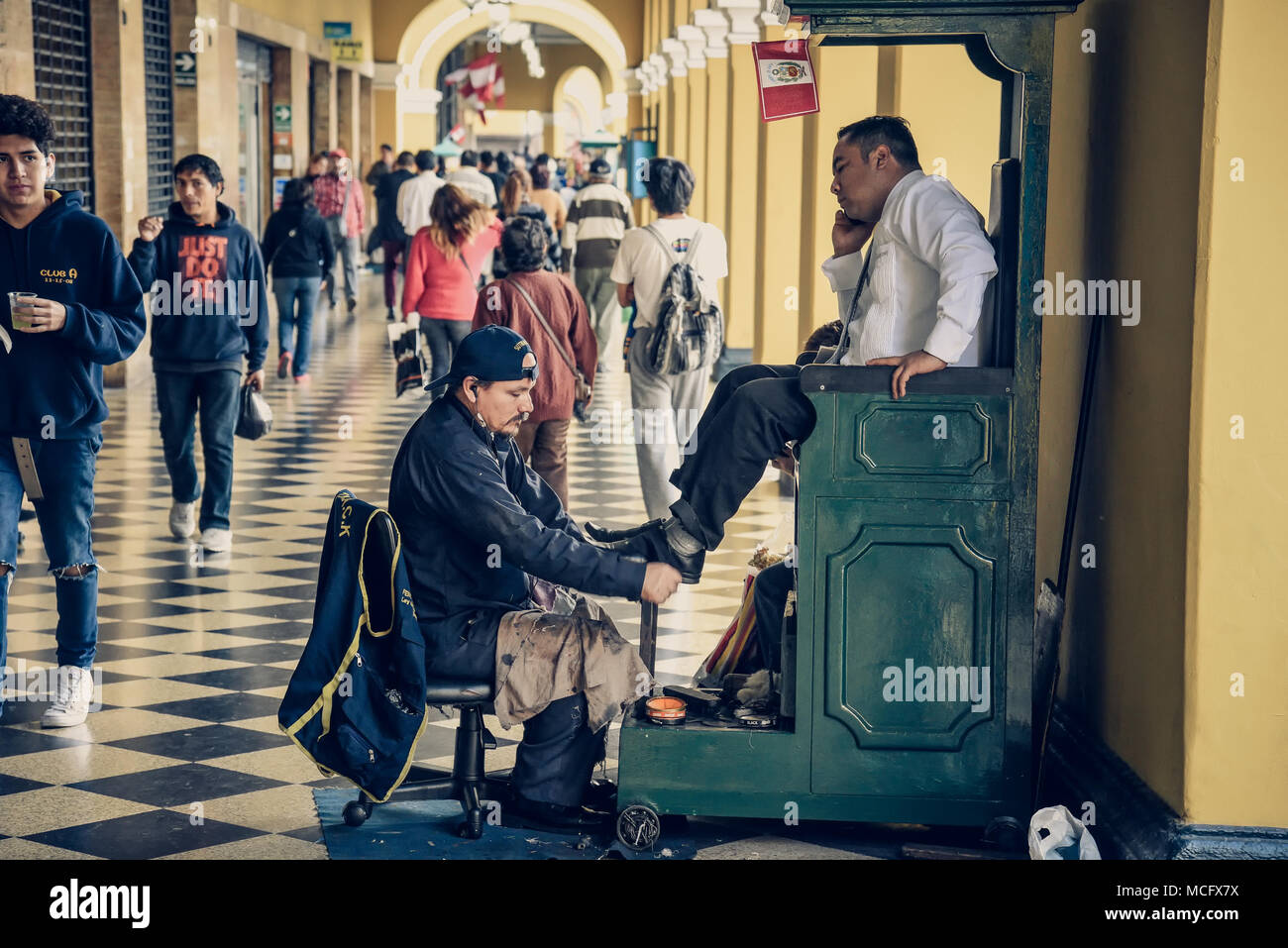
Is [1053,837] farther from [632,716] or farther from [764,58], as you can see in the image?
[764,58]

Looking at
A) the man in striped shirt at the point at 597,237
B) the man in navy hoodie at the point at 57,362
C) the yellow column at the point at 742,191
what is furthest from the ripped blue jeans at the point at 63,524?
the yellow column at the point at 742,191

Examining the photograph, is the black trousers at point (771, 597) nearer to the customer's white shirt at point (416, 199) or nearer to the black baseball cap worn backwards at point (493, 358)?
the black baseball cap worn backwards at point (493, 358)

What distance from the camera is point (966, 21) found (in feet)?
13.6

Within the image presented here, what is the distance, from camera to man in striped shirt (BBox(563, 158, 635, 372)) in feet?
40.5

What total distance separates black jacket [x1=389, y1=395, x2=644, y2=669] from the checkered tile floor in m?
0.68

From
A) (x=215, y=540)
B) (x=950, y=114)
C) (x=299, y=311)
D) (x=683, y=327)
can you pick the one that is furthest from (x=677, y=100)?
(x=215, y=540)

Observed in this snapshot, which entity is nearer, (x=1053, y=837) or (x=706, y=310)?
(x=1053, y=837)

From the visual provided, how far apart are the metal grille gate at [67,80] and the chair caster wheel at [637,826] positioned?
8491 mm

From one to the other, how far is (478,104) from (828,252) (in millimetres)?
26921

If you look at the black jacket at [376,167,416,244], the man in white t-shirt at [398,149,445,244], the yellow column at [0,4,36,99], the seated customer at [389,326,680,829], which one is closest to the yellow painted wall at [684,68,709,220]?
the man in white t-shirt at [398,149,445,244]

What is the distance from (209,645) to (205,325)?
5.86ft

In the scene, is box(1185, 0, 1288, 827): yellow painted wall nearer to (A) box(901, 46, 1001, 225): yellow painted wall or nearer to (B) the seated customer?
(B) the seated customer
